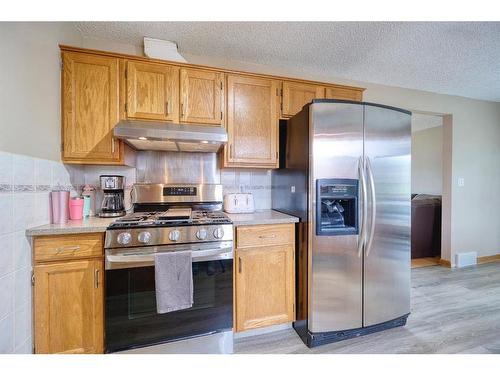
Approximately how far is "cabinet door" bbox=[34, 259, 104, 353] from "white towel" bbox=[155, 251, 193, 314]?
1.26 feet

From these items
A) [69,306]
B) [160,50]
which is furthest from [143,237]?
[160,50]

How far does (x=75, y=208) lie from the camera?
5.33 ft

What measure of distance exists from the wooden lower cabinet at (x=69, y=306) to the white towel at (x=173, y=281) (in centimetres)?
38

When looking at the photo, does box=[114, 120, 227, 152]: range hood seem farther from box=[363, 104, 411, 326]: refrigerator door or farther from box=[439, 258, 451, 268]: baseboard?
box=[439, 258, 451, 268]: baseboard

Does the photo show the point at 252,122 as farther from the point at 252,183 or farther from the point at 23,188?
the point at 23,188

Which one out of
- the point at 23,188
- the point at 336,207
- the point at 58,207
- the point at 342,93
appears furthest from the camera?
the point at 342,93

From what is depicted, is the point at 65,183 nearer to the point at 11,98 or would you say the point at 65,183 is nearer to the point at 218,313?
the point at 11,98

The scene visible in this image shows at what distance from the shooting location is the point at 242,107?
199 cm

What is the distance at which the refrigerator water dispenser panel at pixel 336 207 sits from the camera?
1.62m

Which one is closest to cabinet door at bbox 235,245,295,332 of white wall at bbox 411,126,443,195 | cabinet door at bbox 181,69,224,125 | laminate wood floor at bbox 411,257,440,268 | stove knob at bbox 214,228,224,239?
stove knob at bbox 214,228,224,239

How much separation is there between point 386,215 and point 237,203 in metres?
1.24

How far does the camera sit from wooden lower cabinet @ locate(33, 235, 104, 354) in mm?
1322
